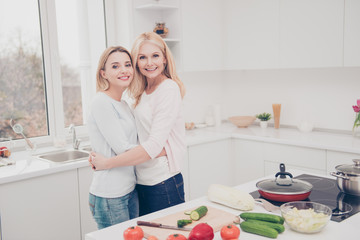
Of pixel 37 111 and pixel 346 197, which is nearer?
pixel 346 197

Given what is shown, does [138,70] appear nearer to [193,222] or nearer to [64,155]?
[193,222]

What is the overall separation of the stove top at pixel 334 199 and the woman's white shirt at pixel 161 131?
0.47 metres

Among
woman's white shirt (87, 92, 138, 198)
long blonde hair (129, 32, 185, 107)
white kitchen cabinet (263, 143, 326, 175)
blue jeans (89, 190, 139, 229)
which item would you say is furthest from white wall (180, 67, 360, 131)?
blue jeans (89, 190, 139, 229)

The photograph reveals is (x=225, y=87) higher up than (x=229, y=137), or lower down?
higher up

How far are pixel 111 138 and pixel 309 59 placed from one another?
2238 millimetres

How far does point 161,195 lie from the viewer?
83.6 inches

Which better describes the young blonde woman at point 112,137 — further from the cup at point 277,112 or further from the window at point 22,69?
the cup at point 277,112

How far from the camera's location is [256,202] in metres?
1.83

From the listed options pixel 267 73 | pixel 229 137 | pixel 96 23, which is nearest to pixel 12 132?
pixel 96 23

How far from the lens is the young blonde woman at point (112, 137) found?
2023mm

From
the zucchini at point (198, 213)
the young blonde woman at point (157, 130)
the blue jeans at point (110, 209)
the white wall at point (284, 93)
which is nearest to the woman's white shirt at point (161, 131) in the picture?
the young blonde woman at point (157, 130)

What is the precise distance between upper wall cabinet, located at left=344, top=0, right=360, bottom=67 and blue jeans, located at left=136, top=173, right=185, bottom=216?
196 centimetres

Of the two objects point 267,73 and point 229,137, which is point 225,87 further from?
point 229,137

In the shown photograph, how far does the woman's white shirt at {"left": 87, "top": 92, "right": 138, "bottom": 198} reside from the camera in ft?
6.61
